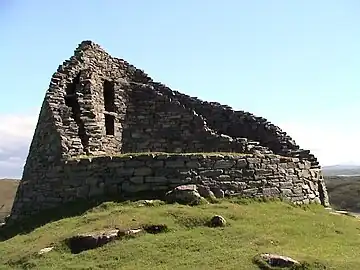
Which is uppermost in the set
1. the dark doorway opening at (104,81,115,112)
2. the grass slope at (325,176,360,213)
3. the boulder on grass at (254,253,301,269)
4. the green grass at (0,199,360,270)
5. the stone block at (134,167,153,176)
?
the dark doorway opening at (104,81,115,112)

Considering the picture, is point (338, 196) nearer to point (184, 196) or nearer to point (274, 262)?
point (184, 196)

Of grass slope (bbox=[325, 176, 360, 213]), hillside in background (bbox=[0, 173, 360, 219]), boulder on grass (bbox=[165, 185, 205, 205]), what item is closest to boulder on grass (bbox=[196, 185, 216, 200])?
boulder on grass (bbox=[165, 185, 205, 205])

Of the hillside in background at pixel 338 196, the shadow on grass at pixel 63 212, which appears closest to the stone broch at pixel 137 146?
the shadow on grass at pixel 63 212

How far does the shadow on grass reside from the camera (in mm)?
16359

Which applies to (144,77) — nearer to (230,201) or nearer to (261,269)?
(230,201)

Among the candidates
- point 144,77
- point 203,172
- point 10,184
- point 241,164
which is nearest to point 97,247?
point 203,172

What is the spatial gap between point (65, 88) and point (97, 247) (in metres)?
9.70

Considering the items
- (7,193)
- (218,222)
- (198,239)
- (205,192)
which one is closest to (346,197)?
(7,193)

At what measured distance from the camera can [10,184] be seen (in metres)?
55.6

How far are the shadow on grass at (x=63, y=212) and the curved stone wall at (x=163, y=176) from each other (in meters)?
0.17

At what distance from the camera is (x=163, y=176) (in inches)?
656

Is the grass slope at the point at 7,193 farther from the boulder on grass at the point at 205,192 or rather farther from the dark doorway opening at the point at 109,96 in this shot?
the boulder on grass at the point at 205,192

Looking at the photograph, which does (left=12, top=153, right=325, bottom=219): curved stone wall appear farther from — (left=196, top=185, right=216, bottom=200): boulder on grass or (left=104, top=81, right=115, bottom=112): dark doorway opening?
(left=104, top=81, right=115, bottom=112): dark doorway opening

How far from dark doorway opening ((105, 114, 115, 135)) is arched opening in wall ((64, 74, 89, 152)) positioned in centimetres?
204
